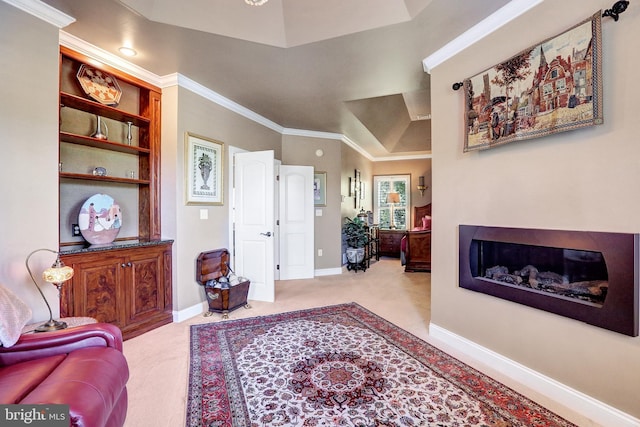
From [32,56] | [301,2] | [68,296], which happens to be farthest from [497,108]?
[68,296]

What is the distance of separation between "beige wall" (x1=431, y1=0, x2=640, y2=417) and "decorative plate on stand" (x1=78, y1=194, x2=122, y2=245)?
3.07 m

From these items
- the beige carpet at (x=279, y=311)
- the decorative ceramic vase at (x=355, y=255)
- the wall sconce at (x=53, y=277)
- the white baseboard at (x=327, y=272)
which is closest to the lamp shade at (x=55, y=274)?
the wall sconce at (x=53, y=277)

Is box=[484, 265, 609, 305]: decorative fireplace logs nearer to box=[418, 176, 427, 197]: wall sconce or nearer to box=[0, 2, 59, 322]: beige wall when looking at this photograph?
box=[0, 2, 59, 322]: beige wall

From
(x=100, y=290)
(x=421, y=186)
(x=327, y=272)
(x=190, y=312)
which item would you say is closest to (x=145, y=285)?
(x=100, y=290)

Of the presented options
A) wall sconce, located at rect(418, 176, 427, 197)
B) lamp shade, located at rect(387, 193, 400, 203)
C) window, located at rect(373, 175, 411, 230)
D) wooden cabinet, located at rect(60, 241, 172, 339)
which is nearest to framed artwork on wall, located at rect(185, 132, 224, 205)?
wooden cabinet, located at rect(60, 241, 172, 339)

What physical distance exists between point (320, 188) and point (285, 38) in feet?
10.1

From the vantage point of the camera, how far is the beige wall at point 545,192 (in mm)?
1504

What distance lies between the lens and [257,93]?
355 cm

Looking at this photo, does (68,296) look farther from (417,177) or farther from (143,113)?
(417,177)

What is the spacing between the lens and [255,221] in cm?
379

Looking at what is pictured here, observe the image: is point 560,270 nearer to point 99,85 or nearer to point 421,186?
point 99,85

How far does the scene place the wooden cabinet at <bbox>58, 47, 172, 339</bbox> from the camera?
8.02ft

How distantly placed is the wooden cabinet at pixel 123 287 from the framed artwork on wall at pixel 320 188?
285cm

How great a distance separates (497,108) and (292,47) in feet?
5.82
